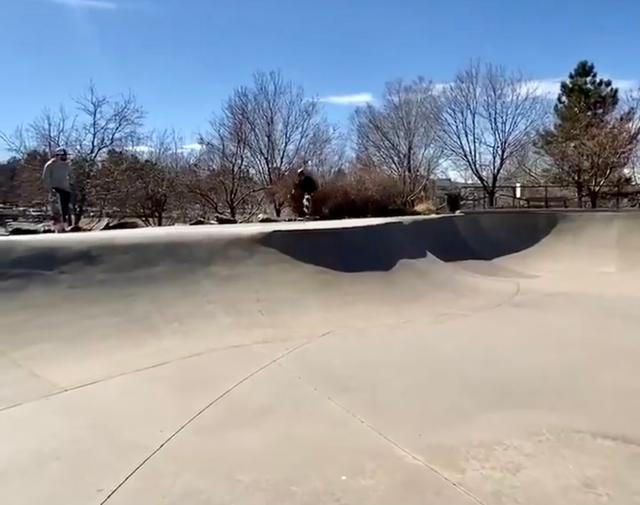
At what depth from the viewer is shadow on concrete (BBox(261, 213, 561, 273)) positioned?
7738 millimetres

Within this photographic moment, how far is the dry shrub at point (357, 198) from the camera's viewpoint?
16844mm

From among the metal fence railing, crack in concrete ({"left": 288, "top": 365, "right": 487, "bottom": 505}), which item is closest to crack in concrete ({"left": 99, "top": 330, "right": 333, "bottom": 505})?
crack in concrete ({"left": 288, "top": 365, "right": 487, "bottom": 505})

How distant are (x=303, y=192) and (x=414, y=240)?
632 centimetres

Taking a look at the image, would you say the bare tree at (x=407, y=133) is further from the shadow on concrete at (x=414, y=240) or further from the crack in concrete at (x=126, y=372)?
the crack in concrete at (x=126, y=372)

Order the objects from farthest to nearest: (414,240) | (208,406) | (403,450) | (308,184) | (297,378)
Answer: (308,184) < (414,240) < (297,378) < (208,406) < (403,450)

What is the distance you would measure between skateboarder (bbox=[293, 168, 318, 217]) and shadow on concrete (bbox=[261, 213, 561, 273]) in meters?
4.17

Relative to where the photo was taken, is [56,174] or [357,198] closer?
[56,174]

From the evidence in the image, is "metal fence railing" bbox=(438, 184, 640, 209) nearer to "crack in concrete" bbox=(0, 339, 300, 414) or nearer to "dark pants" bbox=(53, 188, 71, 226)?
"dark pants" bbox=(53, 188, 71, 226)

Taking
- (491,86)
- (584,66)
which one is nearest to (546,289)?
(491,86)

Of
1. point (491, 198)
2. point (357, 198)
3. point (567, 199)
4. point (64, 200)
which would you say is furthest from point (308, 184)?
point (567, 199)

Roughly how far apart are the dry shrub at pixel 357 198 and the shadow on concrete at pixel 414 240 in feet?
13.0

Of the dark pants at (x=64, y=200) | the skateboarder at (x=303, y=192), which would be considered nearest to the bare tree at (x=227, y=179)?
the skateboarder at (x=303, y=192)

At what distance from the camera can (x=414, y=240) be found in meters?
10.4

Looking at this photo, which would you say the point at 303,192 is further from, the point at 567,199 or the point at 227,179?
the point at 567,199
